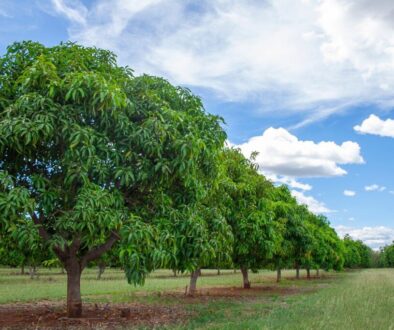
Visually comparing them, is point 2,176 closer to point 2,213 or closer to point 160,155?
point 2,213

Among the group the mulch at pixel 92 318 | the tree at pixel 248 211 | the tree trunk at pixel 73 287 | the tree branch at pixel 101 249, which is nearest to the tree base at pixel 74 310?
the tree trunk at pixel 73 287

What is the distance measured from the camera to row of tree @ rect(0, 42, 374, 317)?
10680 mm

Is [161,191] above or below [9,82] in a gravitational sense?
below

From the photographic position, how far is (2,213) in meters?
9.90

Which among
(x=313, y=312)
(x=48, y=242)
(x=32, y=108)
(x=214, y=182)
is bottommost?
(x=313, y=312)

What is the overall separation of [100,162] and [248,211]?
15.2 metres

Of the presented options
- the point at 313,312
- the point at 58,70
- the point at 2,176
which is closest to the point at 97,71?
the point at 58,70

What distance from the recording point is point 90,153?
10.7 meters

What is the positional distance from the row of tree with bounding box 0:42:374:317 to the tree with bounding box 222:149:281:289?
8.83 metres

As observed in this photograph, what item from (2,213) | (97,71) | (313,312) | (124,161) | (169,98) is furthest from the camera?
(313,312)

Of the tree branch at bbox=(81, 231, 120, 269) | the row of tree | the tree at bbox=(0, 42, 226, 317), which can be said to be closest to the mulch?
the row of tree

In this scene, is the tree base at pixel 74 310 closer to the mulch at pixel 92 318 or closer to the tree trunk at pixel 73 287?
the tree trunk at pixel 73 287

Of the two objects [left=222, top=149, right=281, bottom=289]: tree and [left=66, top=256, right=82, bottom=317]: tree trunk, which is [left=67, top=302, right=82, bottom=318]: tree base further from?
[left=222, top=149, right=281, bottom=289]: tree

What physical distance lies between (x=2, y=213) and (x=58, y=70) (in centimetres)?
467
